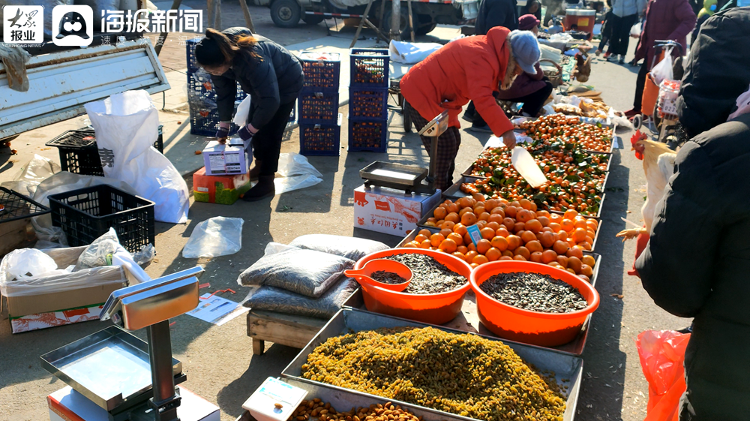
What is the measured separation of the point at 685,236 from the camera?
1.78 metres

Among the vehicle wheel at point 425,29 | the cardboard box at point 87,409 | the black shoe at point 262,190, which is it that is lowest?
the black shoe at point 262,190

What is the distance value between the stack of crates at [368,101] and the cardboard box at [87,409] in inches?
230

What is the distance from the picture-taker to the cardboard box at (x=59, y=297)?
11.5 feet

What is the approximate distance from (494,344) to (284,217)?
3211mm

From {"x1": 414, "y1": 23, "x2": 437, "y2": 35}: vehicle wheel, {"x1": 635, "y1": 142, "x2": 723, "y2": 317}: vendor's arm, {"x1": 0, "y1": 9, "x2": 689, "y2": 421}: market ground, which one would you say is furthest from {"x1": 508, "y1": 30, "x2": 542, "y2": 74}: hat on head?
{"x1": 414, "y1": 23, "x2": 437, "y2": 35}: vehicle wheel

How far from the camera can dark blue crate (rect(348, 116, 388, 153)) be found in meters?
7.46

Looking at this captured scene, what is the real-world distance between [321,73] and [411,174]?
252cm

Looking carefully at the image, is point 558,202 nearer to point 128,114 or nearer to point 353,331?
point 353,331

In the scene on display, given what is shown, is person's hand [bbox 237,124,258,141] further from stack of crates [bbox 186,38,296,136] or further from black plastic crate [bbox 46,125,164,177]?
stack of crates [bbox 186,38,296,136]

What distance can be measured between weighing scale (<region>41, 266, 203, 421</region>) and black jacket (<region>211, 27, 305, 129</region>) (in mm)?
3592

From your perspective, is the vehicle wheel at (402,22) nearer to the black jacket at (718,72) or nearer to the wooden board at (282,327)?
the wooden board at (282,327)

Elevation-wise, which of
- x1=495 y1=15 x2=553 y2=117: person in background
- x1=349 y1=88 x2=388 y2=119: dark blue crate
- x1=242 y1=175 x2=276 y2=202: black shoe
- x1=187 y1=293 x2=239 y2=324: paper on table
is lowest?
x1=187 y1=293 x2=239 y2=324: paper on table

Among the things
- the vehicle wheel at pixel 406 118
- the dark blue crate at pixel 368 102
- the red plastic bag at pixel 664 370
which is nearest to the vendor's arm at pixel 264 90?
the dark blue crate at pixel 368 102

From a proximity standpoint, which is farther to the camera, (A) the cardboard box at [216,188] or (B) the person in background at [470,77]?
(A) the cardboard box at [216,188]
